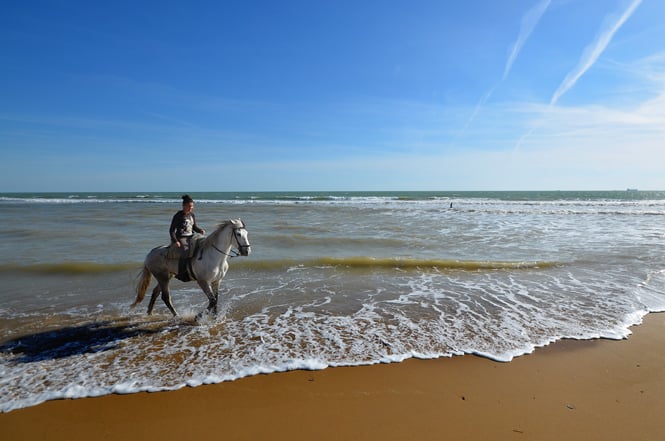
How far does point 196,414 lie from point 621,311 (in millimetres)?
7063

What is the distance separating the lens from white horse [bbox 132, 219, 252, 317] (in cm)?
556

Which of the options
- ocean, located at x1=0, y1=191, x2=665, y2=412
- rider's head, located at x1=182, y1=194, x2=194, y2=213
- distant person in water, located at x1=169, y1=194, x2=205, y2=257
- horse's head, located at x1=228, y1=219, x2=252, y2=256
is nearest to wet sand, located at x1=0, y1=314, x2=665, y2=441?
ocean, located at x1=0, y1=191, x2=665, y2=412

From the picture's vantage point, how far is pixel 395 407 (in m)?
3.38

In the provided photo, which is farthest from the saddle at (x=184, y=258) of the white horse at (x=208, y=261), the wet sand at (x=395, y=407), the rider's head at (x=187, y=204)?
the wet sand at (x=395, y=407)

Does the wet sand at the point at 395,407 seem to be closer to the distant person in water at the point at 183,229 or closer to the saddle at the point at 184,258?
the saddle at the point at 184,258

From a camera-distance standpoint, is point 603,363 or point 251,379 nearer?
point 251,379

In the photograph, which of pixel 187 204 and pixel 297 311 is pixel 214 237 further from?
pixel 297 311

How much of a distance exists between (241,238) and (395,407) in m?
3.25

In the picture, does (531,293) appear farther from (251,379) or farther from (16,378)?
(16,378)

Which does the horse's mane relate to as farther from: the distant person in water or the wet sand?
the wet sand

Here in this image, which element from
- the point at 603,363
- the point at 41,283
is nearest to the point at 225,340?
the point at 603,363

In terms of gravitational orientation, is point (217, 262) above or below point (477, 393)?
above

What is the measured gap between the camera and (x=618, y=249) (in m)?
12.2

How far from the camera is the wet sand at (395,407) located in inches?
119
